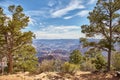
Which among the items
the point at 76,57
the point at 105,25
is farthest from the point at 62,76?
the point at 76,57

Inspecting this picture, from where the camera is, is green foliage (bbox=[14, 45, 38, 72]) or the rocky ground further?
green foliage (bbox=[14, 45, 38, 72])

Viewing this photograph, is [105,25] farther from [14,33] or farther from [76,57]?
[76,57]

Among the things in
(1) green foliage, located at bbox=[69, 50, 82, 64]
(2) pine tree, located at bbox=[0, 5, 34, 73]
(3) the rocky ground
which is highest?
(2) pine tree, located at bbox=[0, 5, 34, 73]

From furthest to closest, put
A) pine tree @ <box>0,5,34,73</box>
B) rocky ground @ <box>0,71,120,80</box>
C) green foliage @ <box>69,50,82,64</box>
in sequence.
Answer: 1. green foliage @ <box>69,50,82,64</box>
2. pine tree @ <box>0,5,34,73</box>
3. rocky ground @ <box>0,71,120,80</box>

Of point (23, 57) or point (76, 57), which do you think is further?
point (76, 57)

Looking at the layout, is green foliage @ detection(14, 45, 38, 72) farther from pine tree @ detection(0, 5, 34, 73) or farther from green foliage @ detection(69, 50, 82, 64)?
green foliage @ detection(69, 50, 82, 64)

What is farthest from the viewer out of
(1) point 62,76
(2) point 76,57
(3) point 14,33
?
(2) point 76,57

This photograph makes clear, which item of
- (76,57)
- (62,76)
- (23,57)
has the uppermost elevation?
(23,57)

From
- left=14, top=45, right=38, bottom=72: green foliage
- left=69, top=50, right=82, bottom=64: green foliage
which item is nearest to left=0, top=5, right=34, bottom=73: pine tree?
left=14, top=45, right=38, bottom=72: green foliage

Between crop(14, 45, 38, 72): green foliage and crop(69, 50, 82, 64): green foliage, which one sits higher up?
crop(14, 45, 38, 72): green foliage

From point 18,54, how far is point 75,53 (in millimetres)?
26614

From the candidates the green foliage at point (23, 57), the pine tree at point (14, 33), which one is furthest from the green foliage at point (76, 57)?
the pine tree at point (14, 33)

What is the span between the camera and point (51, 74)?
68.9ft

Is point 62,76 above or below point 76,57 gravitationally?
above
